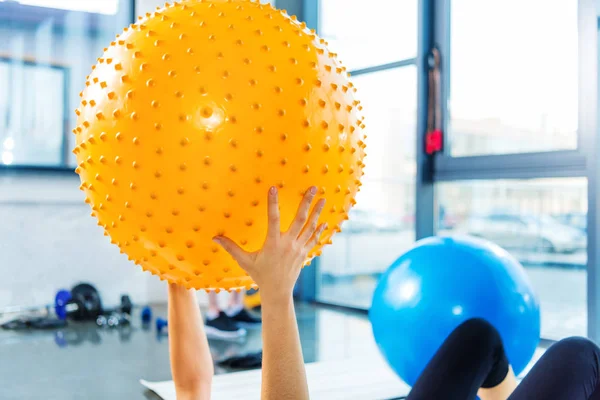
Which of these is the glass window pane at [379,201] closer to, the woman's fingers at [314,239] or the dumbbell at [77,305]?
the dumbbell at [77,305]

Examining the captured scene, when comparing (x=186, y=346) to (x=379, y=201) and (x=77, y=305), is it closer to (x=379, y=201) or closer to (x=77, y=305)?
→ (x=77, y=305)

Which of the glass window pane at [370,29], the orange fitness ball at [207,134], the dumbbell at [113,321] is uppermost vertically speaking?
the glass window pane at [370,29]

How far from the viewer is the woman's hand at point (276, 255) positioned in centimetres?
95

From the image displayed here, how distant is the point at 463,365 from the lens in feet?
4.17

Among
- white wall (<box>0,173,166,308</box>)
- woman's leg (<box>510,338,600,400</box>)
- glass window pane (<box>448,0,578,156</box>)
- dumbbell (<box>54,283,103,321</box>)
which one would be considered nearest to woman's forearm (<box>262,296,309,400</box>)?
woman's leg (<box>510,338,600,400</box>)

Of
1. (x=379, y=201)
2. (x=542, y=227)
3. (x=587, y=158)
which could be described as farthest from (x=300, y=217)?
(x=379, y=201)

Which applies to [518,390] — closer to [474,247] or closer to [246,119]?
[246,119]

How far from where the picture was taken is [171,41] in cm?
98

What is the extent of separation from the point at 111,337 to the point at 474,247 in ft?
8.18

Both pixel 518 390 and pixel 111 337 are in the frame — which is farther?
pixel 111 337

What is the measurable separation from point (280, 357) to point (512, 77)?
3.41 meters

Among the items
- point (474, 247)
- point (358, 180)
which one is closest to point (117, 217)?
point (358, 180)

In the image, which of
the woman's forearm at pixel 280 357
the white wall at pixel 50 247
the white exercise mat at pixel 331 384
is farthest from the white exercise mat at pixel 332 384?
the white wall at pixel 50 247

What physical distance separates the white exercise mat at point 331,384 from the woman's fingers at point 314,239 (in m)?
1.76
